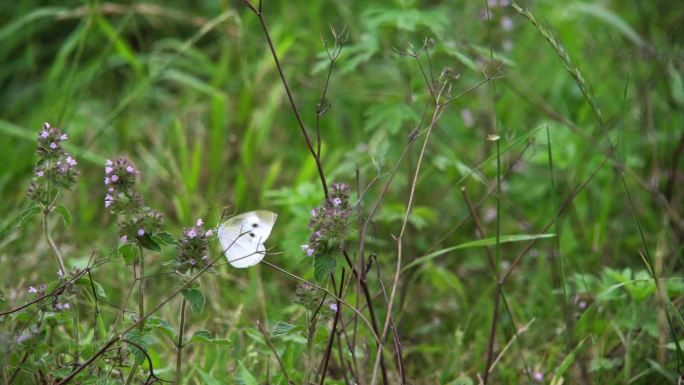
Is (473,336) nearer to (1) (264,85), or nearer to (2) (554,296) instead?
(2) (554,296)

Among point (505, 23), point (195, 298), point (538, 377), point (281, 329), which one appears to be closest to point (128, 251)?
point (195, 298)

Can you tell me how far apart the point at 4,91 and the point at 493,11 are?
8.25ft

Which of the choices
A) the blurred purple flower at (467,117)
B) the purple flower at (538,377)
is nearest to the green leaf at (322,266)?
the purple flower at (538,377)

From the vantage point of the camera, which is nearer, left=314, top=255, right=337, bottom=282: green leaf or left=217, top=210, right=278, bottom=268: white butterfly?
left=314, top=255, right=337, bottom=282: green leaf

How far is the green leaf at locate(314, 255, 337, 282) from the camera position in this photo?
1.54 metres

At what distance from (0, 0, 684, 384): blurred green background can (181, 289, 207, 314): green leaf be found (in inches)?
14.7

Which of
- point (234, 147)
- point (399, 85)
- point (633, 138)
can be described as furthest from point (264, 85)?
point (633, 138)

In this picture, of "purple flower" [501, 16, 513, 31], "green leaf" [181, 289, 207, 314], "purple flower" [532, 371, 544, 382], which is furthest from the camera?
"purple flower" [501, 16, 513, 31]

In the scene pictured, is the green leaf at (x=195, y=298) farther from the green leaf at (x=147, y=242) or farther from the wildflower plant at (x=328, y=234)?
the wildflower plant at (x=328, y=234)

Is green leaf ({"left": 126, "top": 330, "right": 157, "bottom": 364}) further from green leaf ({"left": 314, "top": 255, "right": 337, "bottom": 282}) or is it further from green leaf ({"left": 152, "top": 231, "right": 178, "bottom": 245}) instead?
green leaf ({"left": 314, "top": 255, "right": 337, "bottom": 282})

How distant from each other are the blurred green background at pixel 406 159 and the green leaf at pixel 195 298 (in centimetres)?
37

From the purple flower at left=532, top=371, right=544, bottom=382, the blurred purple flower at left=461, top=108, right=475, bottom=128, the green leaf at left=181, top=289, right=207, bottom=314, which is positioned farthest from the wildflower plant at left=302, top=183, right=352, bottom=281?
the blurred purple flower at left=461, top=108, right=475, bottom=128

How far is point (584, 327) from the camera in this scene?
2156 mm

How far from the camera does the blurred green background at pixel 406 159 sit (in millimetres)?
2227
